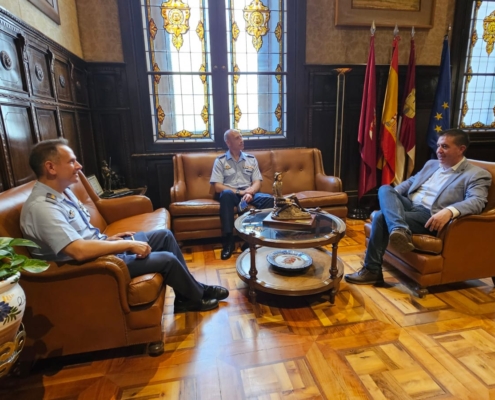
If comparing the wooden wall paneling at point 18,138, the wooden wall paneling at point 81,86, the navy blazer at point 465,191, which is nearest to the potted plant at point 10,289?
the wooden wall paneling at point 18,138

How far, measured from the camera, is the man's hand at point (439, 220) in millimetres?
1898

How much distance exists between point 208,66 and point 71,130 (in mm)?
1594

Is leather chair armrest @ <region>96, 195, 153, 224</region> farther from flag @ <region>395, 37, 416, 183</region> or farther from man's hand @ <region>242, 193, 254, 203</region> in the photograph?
flag @ <region>395, 37, 416, 183</region>

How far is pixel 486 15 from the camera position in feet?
12.5

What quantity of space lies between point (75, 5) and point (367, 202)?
383 cm

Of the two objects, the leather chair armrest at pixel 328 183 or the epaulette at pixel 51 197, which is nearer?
the epaulette at pixel 51 197

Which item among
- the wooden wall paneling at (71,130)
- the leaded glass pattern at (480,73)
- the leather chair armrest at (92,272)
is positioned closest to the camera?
the leather chair armrest at (92,272)

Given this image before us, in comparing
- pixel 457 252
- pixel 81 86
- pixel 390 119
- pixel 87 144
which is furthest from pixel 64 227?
pixel 390 119

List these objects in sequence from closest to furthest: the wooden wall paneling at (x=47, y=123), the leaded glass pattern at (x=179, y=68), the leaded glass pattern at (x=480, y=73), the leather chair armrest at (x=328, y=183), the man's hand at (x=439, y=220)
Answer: the man's hand at (x=439, y=220), the wooden wall paneling at (x=47, y=123), the leather chair armrest at (x=328, y=183), the leaded glass pattern at (x=179, y=68), the leaded glass pattern at (x=480, y=73)

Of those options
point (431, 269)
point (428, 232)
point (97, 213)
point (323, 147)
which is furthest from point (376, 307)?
point (323, 147)

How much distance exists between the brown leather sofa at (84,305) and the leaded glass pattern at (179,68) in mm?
2231

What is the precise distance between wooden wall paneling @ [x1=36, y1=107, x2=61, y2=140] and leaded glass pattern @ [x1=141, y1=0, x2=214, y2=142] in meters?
1.25

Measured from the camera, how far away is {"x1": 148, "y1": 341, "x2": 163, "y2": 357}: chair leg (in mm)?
Answer: 1586

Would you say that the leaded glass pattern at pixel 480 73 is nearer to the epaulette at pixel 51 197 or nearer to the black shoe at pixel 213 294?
the black shoe at pixel 213 294
